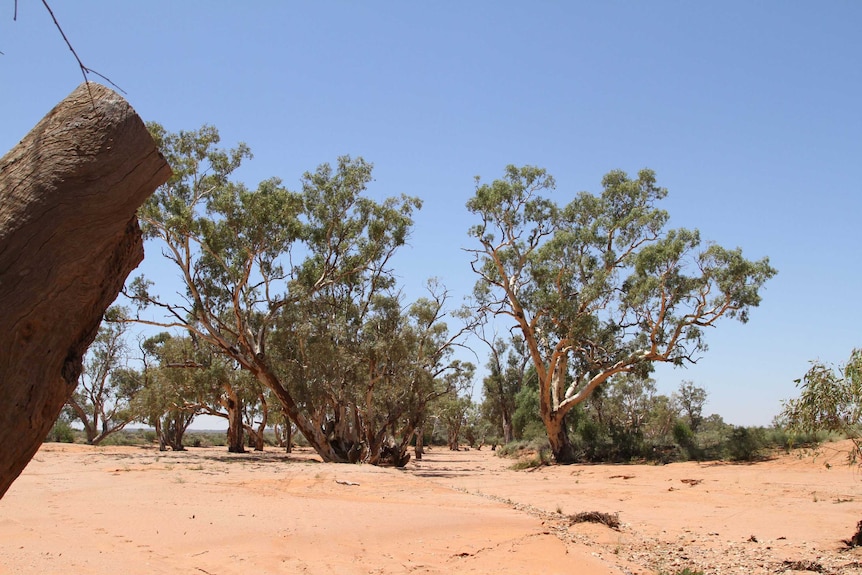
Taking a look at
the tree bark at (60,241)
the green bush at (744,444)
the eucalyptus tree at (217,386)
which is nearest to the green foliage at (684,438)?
the green bush at (744,444)

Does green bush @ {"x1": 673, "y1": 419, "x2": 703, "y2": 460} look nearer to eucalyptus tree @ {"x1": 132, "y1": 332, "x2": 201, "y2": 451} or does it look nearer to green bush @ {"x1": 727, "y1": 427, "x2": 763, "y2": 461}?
green bush @ {"x1": 727, "y1": 427, "x2": 763, "y2": 461}

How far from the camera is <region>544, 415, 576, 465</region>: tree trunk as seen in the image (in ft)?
94.9

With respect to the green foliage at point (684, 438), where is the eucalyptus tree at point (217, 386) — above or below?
above

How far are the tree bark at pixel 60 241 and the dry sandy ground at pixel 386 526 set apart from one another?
5.36 metres

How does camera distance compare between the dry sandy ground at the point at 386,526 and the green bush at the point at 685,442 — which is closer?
the dry sandy ground at the point at 386,526

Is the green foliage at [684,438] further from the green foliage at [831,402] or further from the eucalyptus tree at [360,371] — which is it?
the green foliage at [831,402]

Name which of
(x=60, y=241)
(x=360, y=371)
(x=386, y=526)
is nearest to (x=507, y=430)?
(x=360, y=371)

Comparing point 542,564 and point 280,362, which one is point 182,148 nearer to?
point 280,362

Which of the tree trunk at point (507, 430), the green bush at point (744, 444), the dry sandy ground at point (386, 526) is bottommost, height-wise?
the dry sandy ground at point (386, 526)

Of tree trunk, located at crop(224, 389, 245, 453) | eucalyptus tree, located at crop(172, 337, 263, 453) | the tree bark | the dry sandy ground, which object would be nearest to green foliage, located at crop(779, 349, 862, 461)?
the dry sandy ground

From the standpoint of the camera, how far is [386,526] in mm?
9891

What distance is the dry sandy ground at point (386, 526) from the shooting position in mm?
7590

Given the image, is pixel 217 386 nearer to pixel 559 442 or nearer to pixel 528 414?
pixel 559 442

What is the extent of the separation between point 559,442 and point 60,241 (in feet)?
95.3
